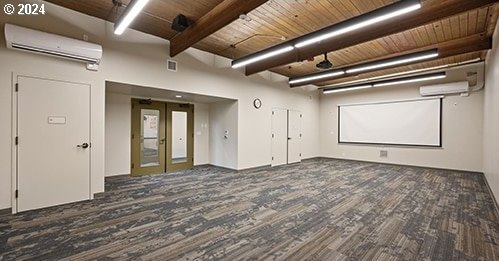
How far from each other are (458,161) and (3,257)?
33.4 feet

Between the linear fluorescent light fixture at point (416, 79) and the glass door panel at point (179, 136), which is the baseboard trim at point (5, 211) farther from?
the linear fluorescent light fixture at point (416, 79)

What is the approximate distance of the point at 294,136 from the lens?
8.93m

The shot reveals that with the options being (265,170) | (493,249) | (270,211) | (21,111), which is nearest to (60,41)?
(21,111)

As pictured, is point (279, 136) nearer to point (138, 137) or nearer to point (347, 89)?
point (347, 89)

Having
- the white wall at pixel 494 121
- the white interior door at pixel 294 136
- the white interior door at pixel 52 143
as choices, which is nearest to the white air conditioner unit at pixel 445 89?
the white wall at pixel 494 121

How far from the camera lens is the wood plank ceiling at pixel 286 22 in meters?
3.73

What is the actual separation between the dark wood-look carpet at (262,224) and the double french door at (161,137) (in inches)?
47.7

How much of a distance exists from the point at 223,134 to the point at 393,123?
20.2ft

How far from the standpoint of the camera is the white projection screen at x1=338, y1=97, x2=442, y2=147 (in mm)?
Answer: 7516

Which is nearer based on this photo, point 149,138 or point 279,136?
point 149,138

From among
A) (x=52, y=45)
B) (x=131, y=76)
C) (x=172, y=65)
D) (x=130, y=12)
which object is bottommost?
(x=131, y=76)

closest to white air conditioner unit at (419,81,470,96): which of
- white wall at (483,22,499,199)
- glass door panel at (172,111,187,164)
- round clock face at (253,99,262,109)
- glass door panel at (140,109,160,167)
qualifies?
white wall at (483,22,499,199)

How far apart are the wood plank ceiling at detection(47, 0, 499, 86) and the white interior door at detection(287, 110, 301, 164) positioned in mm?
3288

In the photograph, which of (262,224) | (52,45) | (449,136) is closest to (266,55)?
(262,224)
